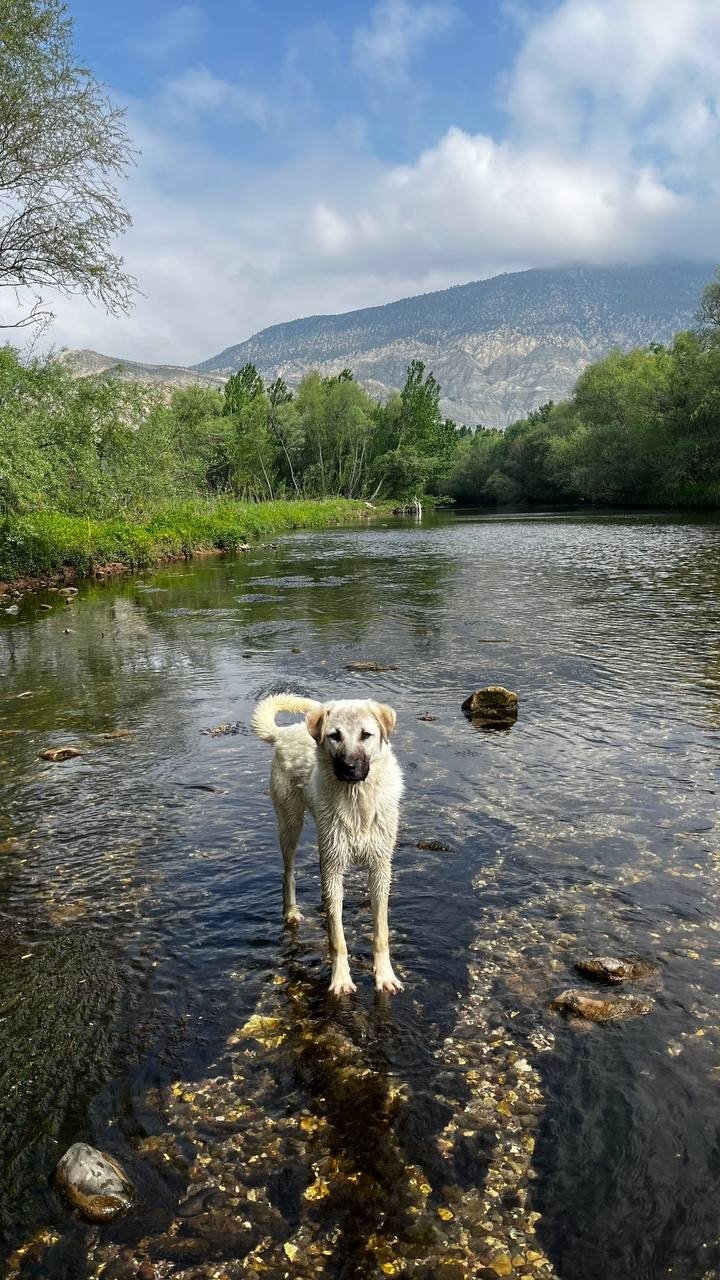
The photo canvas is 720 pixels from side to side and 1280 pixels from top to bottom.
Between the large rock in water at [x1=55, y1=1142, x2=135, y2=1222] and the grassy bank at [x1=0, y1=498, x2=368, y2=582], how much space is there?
1042 inches

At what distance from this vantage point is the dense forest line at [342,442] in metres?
34.6

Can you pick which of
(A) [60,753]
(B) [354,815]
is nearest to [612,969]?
(B) [354,815]

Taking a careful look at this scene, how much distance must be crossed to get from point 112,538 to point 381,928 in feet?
114

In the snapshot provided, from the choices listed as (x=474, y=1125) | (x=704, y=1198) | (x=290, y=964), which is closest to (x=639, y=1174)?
(x=704, y=1198)

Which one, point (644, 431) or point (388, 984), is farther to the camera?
point (644, 431)

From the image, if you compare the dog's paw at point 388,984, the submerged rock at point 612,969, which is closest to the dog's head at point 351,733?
the dog's paw at point 388,984

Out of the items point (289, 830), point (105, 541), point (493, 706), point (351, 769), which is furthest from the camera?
point (105, 541)

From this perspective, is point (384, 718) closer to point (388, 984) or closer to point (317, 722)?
point (317, 722)

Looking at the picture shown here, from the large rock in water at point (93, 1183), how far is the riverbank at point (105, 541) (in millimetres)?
26302

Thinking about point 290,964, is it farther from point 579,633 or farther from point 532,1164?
point 579,633

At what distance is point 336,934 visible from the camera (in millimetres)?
5523

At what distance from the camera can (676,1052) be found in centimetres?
479

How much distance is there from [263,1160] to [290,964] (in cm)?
183

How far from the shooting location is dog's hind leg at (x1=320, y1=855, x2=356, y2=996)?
17.9 feet
